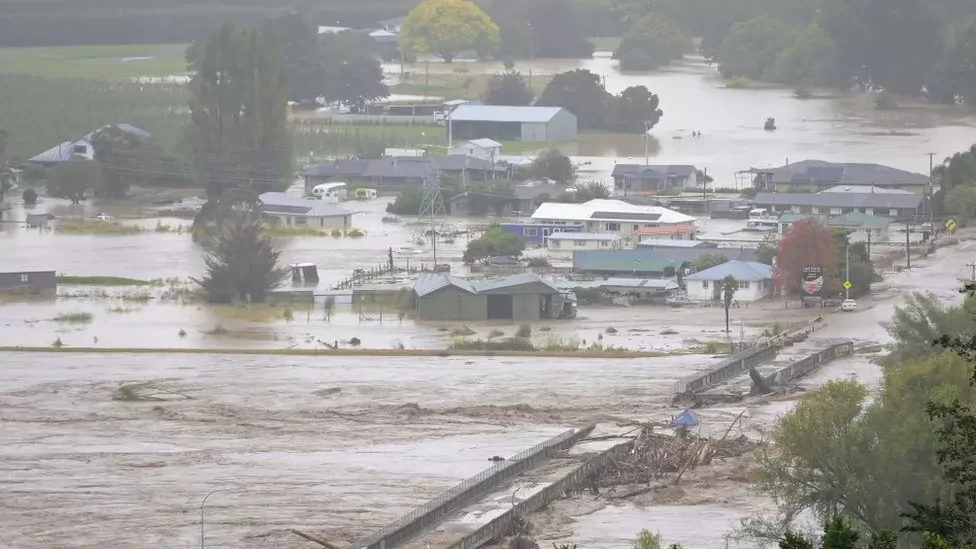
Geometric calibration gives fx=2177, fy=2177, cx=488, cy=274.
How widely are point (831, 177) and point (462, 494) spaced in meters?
20.2

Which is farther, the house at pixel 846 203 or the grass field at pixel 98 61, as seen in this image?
the grass field at pixel 98 61

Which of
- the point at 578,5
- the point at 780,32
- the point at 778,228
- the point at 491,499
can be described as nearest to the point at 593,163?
the point at 778,228

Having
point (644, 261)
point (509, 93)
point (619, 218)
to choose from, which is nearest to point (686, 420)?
point (644, 261)

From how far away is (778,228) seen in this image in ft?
96.9

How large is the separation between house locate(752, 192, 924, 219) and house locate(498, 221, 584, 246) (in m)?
3.71

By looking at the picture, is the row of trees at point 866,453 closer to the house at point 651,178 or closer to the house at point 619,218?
the house at point 619,218

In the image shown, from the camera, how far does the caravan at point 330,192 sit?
33031mm

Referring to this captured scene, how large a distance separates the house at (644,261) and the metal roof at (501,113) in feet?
49.4

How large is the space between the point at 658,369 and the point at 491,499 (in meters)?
5.71

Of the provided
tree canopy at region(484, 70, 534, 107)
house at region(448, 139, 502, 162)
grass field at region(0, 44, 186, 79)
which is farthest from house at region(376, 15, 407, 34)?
house at region(448, 139, 502, 162)

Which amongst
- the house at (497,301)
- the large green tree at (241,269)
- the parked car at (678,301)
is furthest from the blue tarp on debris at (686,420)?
the large green tree at (241,269)

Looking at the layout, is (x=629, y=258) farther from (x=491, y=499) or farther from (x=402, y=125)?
(x=402, y=125)

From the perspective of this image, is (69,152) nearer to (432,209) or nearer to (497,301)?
(432,209)

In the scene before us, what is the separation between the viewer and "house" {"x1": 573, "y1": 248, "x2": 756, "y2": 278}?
2559 cm
